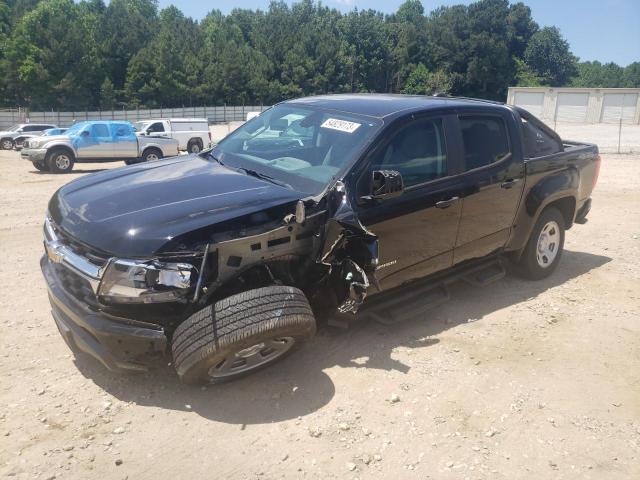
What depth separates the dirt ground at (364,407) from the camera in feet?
9.82

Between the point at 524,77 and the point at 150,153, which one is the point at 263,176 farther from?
the point at 524,77

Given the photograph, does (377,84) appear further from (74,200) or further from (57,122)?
(74,200)

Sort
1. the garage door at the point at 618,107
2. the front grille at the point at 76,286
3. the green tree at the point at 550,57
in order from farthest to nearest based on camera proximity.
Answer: the green tree at the point at 550,57 → the garage door at the point at 618,107 → the front grille at the point at 76,286

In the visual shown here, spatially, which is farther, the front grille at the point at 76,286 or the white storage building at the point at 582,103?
the white storage building at the point at 582,103

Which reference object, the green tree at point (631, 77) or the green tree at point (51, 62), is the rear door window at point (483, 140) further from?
the green tree at point (631, 77)

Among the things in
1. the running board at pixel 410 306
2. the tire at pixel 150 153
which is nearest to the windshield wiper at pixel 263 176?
the running board at pixel 410 306

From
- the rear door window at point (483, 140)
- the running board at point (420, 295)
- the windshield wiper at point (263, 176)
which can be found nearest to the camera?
the windshield wiper at point (263, 176)

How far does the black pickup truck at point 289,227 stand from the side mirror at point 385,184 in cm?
1

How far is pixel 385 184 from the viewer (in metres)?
3.76

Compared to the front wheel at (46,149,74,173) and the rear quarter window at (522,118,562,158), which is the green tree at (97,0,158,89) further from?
the rear quarter window at (522,118,562,158)

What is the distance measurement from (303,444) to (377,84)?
10016cm

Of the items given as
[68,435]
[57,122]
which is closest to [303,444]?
[68,435]

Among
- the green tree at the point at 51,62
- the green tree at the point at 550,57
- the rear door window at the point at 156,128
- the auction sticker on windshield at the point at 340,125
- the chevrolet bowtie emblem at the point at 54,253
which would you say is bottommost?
the rear door window at the point at 156,128

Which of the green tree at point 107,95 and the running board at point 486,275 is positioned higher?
the green tree at point 107,95
